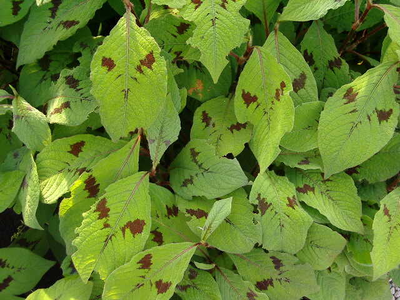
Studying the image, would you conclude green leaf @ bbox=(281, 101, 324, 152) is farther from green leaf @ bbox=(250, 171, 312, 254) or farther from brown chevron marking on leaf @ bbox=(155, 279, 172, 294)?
brown chevron marking on leaf @ bbox=(155, 279, 172, 294)

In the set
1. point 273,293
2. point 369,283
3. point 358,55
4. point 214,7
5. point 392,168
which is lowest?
point 369,283

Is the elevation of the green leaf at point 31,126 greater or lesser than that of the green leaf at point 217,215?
greater

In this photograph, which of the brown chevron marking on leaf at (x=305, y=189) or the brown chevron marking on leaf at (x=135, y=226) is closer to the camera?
the brown chevron marking on leaf at (x=135, y=226)

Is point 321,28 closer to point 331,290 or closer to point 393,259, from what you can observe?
point 393,259

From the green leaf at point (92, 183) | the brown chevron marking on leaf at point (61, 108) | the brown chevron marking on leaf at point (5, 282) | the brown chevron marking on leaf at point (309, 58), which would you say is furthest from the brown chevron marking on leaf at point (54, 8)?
the brown chevron marking on leaf at point (5, 282)

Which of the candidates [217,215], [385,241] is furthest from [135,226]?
[385,241]

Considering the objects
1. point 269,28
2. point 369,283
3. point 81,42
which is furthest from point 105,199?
point 369,283

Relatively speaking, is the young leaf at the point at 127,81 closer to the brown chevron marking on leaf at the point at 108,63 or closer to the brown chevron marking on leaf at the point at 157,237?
the brown chevron marking on leaf at the point at 108,63
